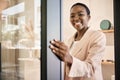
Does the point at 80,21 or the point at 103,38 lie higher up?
the point at 80,21

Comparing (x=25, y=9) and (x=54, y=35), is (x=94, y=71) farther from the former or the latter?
(x=25, y=9)

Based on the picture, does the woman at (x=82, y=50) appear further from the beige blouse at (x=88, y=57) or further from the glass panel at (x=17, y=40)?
the glass panel at (x=17, y=40)

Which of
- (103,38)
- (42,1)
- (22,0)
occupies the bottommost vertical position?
(103,38)

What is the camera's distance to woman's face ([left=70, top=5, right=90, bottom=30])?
44.9 inches

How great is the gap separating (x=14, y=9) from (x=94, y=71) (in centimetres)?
114

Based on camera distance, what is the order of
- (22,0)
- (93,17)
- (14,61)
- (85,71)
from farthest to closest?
(14,61), (22,0), (93,17), (85,71)

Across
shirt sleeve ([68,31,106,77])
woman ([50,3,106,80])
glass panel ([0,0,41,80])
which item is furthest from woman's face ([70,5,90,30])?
glass panel ([0,0,41,80])

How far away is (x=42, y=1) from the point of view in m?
1.12

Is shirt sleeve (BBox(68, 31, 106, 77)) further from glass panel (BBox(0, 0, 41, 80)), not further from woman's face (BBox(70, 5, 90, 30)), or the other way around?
glass panel (BBox(0, 0, 41, 80))

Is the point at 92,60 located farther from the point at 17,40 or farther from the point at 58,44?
the point at 17,40

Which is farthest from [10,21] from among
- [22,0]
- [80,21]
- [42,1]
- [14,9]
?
[80,21]

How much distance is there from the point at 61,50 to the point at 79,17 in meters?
0.26

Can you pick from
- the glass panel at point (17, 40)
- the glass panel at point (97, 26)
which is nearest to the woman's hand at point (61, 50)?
the glass panel at point (97, 26)

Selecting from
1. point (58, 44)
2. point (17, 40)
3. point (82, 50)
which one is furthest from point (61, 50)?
point (17, 40)
